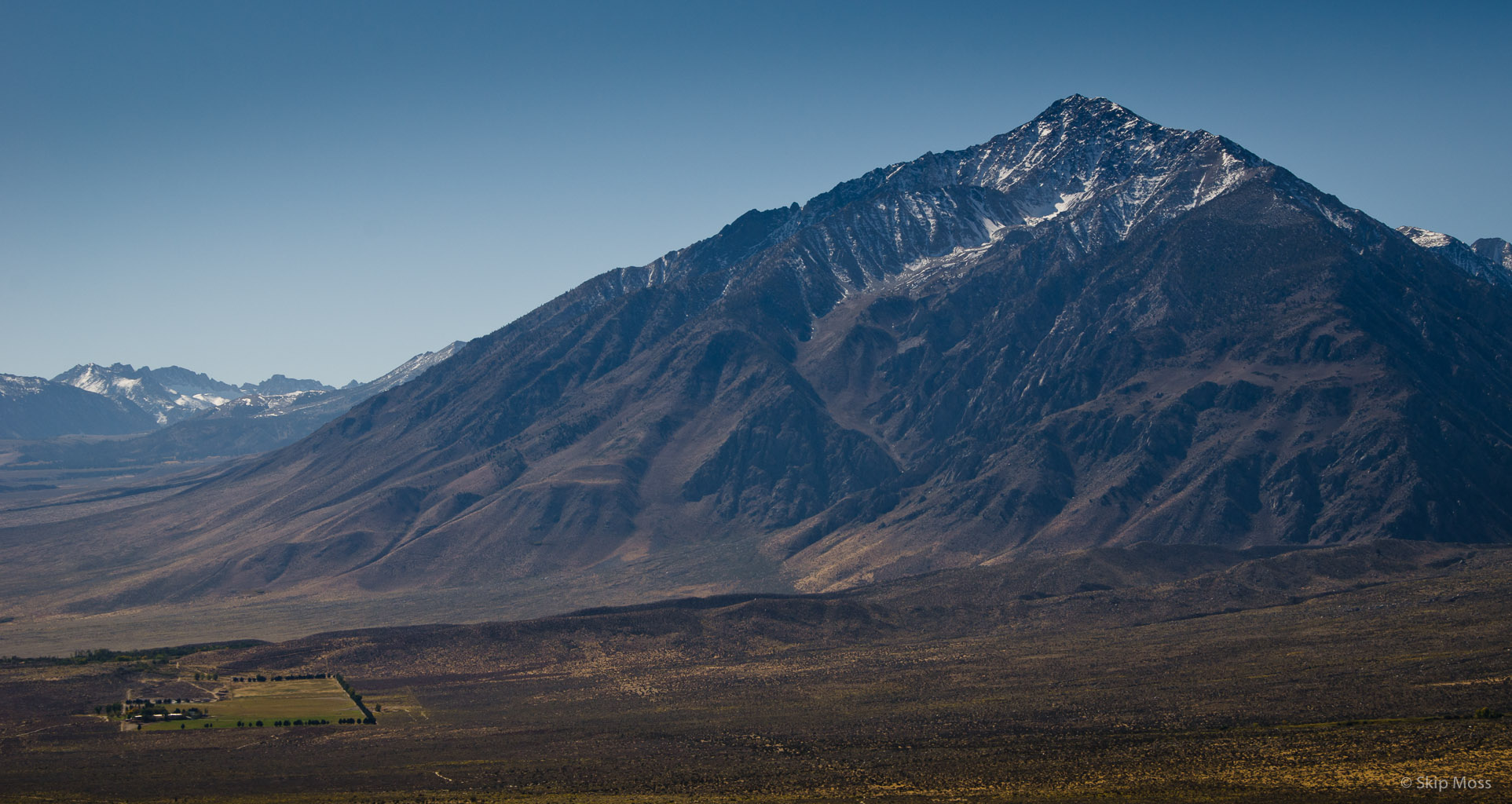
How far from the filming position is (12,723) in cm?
11219

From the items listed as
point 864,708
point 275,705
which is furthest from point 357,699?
point 864,708

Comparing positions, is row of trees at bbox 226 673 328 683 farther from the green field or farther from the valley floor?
the valley floor

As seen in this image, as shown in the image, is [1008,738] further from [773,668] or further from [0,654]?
[0,654]

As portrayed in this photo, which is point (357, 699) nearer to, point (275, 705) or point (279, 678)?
point (275, 705)

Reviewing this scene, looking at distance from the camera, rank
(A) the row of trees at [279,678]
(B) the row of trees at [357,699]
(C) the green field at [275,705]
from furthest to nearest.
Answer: (A) the row of trees at [279,678]
(B) the row of trees at [357,699]
(C) the green field at [275,705]

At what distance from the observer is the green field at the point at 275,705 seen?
4471 inches

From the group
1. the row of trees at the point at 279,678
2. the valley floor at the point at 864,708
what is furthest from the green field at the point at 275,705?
the valley floor at the point at 864,708

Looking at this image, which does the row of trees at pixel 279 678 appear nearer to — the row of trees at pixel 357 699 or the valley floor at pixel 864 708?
the row of trees at pixel 357 699

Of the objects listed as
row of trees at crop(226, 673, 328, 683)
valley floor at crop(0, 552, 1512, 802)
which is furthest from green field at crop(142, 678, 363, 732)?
valley floor at crop(0, 552, 1512, 802)

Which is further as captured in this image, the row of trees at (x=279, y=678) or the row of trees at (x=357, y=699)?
the row of trees at (x=279, y=678)

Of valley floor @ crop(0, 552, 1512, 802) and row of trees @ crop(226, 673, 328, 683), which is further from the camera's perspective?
row of trees @ crop(226, 673, 328, 683)

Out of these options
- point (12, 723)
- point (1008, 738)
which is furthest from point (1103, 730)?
point (12, 723)

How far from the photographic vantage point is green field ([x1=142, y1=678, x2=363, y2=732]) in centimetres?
11356

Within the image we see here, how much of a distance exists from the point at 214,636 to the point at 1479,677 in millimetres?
161863
